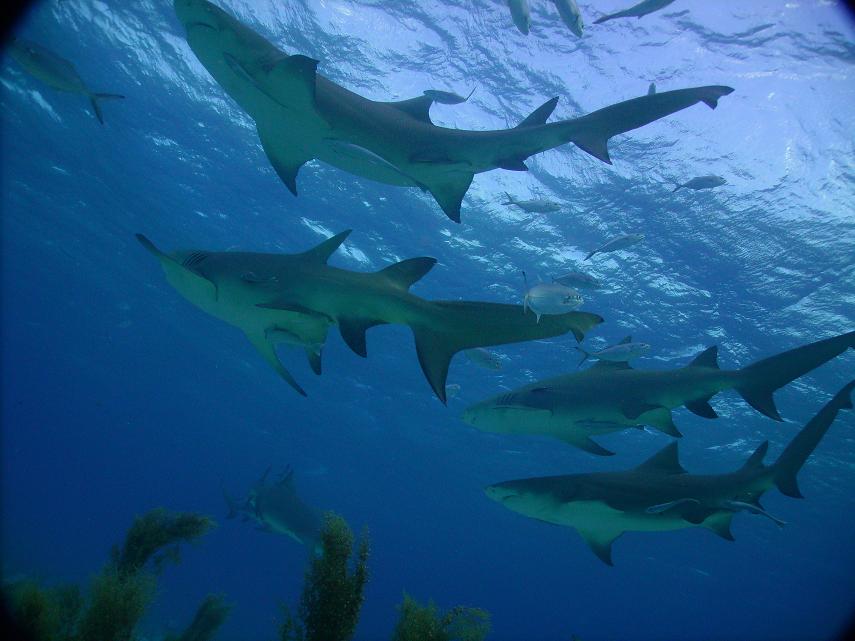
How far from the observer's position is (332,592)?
5.96m

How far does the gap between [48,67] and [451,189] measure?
6205 millimetres

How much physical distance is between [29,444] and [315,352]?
151198 mm

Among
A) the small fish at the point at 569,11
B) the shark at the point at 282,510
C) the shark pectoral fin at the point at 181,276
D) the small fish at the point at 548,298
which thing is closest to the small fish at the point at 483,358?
the small fish at the point at 548,298

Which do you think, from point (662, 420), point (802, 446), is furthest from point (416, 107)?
point (802, 446)

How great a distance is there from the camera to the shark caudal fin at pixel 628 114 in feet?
12.5

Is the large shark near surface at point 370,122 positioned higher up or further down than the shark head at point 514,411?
higher up

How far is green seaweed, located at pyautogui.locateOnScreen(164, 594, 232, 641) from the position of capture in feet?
29.4

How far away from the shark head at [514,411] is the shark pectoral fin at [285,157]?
3.38 meters

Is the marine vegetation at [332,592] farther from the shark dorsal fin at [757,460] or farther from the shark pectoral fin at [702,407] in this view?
the shark dorsal fin at [757,460]

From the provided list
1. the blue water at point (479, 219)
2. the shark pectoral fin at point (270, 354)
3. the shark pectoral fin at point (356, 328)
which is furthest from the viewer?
the blue water at point (479, 219)

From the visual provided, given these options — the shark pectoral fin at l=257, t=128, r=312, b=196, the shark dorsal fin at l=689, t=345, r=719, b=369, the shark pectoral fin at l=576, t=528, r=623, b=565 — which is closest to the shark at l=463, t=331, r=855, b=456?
the shark dorsal fin at l=689, t=345, r=719, b=369

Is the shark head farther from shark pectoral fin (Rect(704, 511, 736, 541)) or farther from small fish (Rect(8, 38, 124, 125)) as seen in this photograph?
small fish (Rect(8, 38, 124, 125))

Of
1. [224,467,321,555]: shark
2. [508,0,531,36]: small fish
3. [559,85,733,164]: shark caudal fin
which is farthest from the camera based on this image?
[224,467,321,555]: shark

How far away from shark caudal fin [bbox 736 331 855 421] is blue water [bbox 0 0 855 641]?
246 inches
